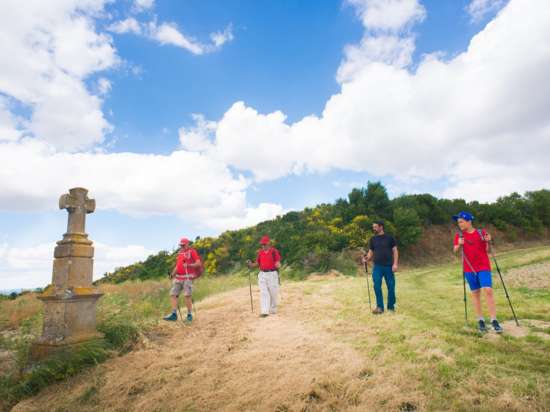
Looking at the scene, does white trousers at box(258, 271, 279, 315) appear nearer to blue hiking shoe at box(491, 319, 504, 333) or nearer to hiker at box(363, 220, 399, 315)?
hiker at box(363, 220, 399, 315)

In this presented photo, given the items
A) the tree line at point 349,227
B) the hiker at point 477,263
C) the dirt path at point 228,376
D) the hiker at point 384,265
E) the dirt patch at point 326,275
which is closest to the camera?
the dirt path at point 228,376

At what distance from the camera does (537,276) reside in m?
13.4

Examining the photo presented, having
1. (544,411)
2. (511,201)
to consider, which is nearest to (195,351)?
(544,411)

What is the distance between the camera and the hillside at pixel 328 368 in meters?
3.74

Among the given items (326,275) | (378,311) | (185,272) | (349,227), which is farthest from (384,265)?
(349,227)

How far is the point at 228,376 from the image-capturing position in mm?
4809

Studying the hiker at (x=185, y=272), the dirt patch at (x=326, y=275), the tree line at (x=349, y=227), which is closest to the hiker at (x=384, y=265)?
the hiker at (x=185, y=272)

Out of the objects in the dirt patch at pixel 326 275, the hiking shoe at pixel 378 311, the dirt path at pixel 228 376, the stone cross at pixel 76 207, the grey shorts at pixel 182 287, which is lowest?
the dirt path at pixel 228 376

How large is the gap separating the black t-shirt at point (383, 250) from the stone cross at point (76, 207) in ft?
21.3

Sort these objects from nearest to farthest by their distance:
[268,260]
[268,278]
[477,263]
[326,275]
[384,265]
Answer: [477,263]
[384,265]
[268,278]
[268,260]
[326,275]

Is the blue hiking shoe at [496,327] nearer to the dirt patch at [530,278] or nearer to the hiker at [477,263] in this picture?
the hiker at [477,263]

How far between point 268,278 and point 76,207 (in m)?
4.91

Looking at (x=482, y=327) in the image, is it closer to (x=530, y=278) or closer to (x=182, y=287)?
(x=182, y=287)

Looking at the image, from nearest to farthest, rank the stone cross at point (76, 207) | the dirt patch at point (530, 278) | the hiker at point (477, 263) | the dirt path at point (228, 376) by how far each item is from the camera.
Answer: the dirt path at point (228, 376), the hiker at point (477, 263), the stone cross at point (76, 207), the dirt patch at point (530, 278)
